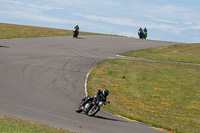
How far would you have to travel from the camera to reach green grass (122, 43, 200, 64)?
122ft

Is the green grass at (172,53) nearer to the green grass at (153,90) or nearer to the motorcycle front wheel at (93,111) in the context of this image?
the green grass at (153,90)

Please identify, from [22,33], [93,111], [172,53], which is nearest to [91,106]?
[93,111]

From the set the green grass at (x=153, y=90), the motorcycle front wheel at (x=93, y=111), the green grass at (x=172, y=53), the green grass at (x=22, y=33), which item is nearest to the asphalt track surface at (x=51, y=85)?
the motorcycle front wheel at (x=93, y=111)

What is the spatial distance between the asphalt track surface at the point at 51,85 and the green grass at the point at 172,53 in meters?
4.85

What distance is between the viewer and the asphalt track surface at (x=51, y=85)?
38.7 feet

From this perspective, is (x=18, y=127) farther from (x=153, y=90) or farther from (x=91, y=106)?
(x=153, y=90)

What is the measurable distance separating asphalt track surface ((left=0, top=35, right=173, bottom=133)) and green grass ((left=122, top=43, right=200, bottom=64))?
4854 millimetres

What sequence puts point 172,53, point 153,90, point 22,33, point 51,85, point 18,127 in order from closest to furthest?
point 18,127 < point 51,85 < point 153,90 < point 172,53 < point 22,33

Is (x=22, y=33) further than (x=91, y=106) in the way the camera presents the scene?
Yes

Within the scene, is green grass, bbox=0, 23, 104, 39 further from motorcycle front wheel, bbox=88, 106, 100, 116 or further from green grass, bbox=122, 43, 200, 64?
motorcycle front wheel, bbox=88, 106, 100, 116

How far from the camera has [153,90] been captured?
2220 cm

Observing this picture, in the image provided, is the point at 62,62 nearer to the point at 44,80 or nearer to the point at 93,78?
the point at 93,78

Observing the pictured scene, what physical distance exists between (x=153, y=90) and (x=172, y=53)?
2113 centimetres

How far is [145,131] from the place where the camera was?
12.6 meters
